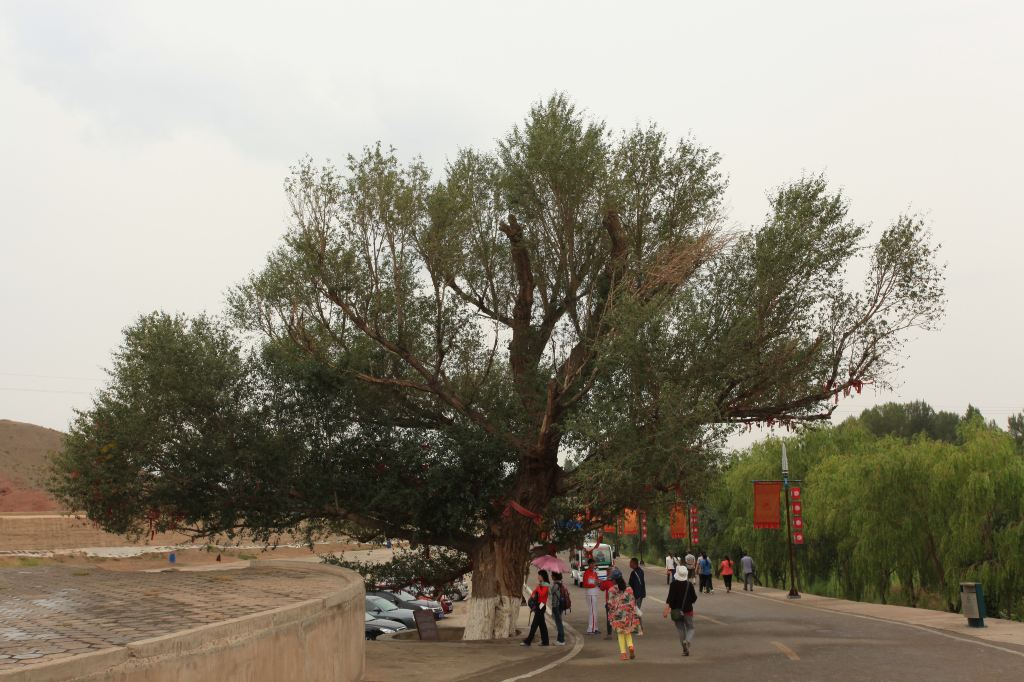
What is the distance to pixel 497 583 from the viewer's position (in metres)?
24.6

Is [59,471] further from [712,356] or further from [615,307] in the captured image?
[712,356]

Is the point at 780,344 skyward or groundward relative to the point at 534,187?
groundward

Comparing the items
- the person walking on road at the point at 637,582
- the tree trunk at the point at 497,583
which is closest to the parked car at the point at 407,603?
the tree trunk at the point at 497,583

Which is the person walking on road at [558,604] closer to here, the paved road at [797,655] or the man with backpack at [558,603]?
the man with backpack at [558,603]

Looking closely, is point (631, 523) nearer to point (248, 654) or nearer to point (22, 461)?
point (248, 654)

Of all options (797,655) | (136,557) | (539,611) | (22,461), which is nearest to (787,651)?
(797,655)

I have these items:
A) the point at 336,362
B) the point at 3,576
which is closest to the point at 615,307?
the point at 336,362

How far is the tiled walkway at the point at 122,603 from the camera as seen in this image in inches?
373

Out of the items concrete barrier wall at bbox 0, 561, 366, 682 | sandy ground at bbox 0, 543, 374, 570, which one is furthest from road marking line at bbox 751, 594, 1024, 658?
sandy ground at bbox 0, 543, 374, 570

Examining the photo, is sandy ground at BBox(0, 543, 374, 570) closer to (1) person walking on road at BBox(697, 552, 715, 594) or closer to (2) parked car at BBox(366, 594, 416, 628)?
(1) person walking on road at BBox(697, 552, 715, 594)

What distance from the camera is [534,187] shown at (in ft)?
77.4

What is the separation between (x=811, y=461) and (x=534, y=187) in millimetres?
38111

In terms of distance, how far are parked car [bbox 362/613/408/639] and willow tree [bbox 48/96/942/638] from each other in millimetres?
4828

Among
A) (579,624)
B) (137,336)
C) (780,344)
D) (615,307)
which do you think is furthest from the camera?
(579,624)
